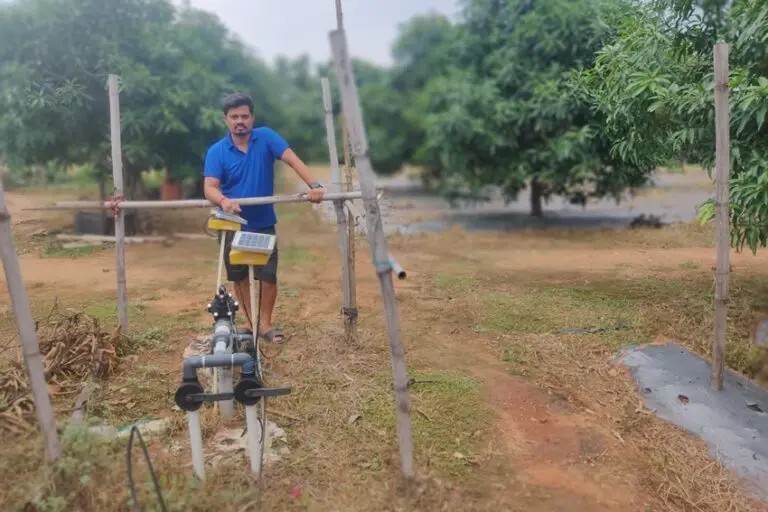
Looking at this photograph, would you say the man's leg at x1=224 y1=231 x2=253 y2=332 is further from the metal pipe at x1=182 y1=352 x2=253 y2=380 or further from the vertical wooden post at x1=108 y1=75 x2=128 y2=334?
the metal pipe at x1=182 y1=352 x2=253 y2=380

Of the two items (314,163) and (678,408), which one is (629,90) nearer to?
(678,408)

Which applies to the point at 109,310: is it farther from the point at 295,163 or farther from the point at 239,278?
the point at 295,163

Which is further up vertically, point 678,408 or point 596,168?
point 596,168

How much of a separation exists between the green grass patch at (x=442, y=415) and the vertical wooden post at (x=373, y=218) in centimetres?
36

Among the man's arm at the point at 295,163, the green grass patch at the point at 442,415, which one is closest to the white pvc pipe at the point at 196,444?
the green grass patch at the point at 442,415

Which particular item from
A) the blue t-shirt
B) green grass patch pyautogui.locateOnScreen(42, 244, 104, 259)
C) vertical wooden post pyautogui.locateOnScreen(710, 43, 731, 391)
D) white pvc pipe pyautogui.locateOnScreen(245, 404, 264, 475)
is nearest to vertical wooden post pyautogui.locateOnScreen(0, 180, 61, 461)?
white pvc pipe pyautogui.locateOnScreen(245, 404, 264, 475)

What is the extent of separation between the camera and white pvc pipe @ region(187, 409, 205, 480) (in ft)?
8.98

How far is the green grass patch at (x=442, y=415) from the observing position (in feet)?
10.4

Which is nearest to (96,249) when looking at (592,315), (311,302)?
(311,302)

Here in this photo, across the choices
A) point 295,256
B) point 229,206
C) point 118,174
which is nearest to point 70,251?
point 295,256

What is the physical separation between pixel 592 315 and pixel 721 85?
2290 millimetres

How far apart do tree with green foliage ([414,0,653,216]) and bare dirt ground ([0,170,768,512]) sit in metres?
2.97

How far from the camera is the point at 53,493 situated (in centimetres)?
250

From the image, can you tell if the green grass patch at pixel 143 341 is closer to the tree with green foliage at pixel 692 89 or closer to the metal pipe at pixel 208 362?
the metal pipe at pixel 208 362
